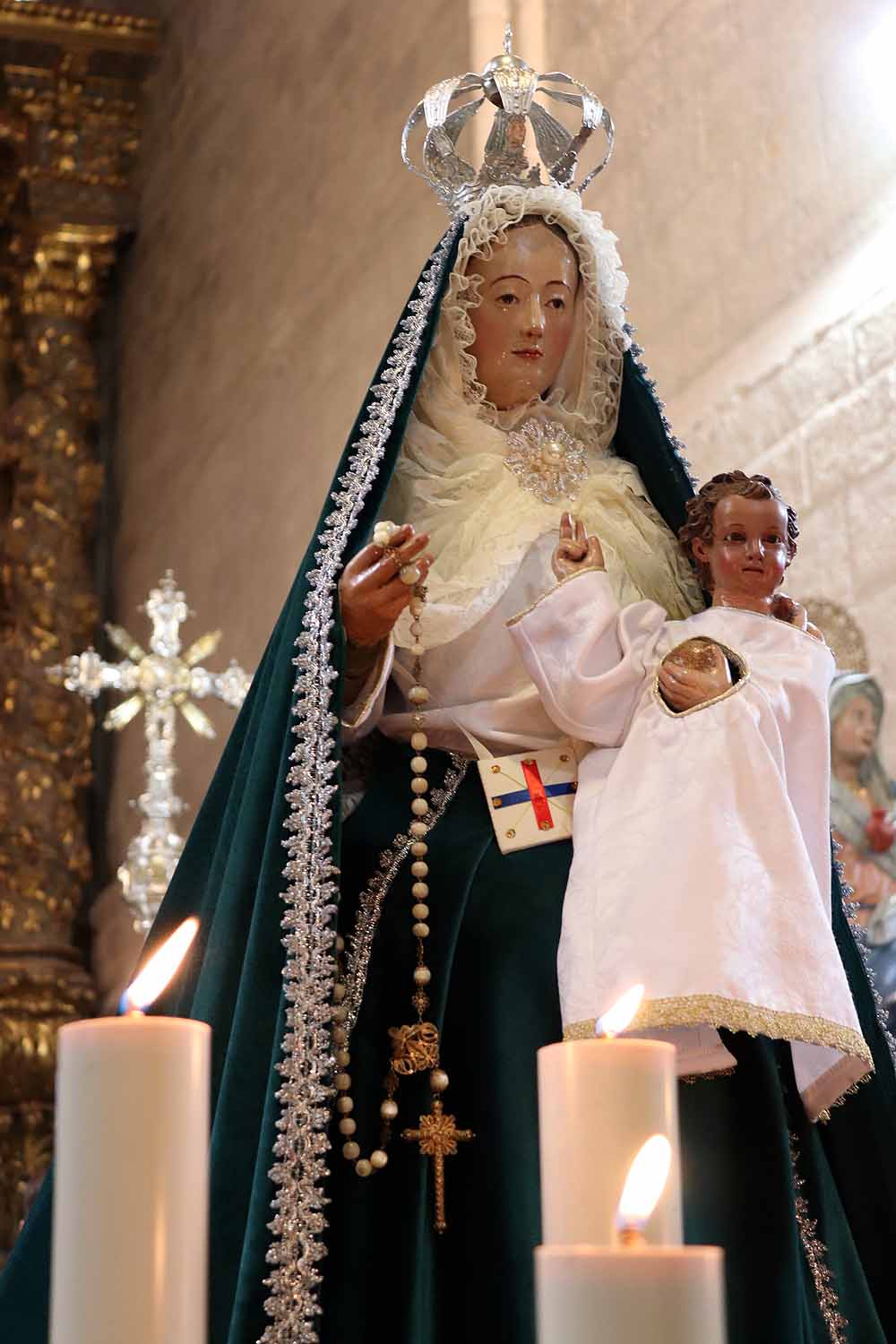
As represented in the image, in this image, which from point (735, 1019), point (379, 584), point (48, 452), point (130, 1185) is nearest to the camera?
point (130, 1185)

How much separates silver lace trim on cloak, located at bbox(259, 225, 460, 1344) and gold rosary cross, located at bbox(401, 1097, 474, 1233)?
0.37ft

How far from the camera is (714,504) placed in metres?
2.46

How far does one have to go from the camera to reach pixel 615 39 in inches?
203

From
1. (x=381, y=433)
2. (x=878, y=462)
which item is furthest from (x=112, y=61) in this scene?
(x=381, y=433)

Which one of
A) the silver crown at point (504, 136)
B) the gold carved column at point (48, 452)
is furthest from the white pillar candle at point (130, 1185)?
the gold carved column at point (48, 452)

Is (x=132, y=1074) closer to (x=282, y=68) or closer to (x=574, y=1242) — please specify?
(x=574, y=1242)

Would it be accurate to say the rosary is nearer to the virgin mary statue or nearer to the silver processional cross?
the virgin mary statue

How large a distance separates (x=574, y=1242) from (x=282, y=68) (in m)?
6.50

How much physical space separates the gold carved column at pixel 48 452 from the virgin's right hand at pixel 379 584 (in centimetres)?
504

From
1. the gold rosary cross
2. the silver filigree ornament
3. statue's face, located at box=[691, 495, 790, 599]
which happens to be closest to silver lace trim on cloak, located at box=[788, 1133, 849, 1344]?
the gold rosary cross

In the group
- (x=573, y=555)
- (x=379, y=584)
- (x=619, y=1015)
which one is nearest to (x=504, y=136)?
(x=573, y=555)

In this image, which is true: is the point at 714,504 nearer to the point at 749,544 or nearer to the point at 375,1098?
the point at 749,544

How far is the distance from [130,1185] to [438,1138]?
Answer: 1332 millimetres

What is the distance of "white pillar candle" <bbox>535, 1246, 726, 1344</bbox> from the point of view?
0.85m
